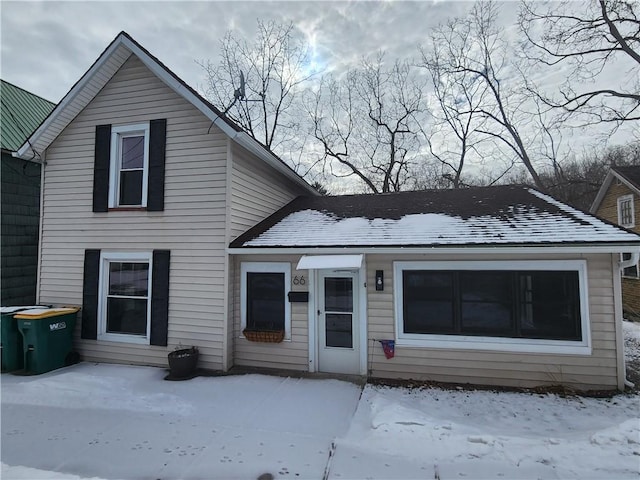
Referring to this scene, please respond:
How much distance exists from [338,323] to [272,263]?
184 cm

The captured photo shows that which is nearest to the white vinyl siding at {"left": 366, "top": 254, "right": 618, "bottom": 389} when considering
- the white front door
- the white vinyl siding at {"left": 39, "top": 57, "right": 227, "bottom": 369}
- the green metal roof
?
the white front door

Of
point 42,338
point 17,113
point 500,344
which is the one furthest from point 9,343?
point 500,344

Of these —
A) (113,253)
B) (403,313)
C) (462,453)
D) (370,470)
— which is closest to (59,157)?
(113,253)

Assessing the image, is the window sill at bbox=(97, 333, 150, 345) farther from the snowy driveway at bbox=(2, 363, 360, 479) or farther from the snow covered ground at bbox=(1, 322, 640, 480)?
Result: the snow covered ground at bbox=(1, 322, 640, 480)

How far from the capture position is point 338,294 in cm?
680

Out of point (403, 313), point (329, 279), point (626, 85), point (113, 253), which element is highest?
point (626, 85)

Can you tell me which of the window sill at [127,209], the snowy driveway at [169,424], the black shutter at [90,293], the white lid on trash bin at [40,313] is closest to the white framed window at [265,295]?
the snowy driveway at [169,424]

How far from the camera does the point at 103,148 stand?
763cm

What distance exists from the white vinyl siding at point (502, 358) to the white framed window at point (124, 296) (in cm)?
491

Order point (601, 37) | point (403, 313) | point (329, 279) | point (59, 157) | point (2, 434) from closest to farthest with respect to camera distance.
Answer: point (2, 434), point (403, 313), point (329, 279), point (59, 157), point (601, 37)

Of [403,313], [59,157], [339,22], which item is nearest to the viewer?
[403,313]

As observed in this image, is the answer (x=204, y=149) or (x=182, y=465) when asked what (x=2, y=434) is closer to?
(x=182, y=465)

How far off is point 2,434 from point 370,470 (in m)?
4.84

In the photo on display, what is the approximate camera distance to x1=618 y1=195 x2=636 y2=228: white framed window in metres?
14.1
